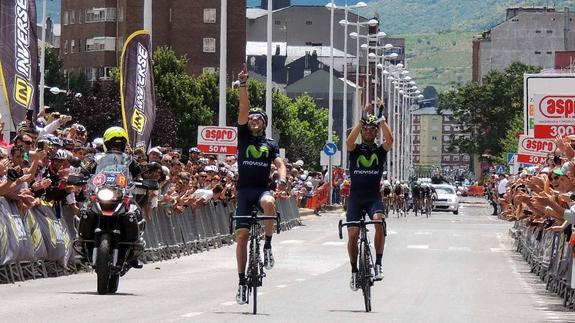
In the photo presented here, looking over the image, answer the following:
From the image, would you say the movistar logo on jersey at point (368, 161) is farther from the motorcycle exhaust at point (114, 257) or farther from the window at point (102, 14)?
the window at point (102, 14)

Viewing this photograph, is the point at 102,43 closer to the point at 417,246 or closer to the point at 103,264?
the point at 417,246

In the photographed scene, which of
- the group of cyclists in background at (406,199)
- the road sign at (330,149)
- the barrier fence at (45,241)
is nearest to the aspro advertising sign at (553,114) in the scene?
the barrier fence at (45,241)

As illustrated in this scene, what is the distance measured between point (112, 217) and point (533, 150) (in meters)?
27.9

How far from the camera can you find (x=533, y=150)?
155ft

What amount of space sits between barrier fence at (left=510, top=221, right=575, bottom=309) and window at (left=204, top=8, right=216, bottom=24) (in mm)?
102088

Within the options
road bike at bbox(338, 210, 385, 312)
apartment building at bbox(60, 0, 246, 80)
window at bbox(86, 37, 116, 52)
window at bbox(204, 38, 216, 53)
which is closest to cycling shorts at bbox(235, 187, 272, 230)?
road bike at bbox(338, 210, 385, 312)

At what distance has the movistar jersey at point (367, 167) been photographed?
20.1 metres

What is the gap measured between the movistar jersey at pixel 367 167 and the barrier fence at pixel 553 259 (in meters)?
2.36

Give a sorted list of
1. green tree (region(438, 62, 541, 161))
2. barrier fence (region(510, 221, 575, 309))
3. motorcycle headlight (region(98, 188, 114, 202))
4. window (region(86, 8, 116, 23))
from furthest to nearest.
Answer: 1. green tree (region(438, 62, 541, 161))
2. window (region(86, 8, 116, 23))
3. barrier fence (region(510, 221, 575, 309))
4. motorcycle headlight (region(98, 188, 114, 202))

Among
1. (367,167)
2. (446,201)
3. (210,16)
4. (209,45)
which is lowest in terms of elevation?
(446,201)

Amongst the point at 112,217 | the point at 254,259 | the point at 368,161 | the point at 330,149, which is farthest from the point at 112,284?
the point at 330,149

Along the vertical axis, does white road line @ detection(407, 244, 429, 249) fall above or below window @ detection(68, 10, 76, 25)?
below

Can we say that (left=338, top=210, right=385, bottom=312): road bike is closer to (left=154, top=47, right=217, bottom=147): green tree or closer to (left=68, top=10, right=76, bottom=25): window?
(left=154, top=47, right=217, bottom=147): green tree

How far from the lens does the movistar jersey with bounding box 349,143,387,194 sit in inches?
791
